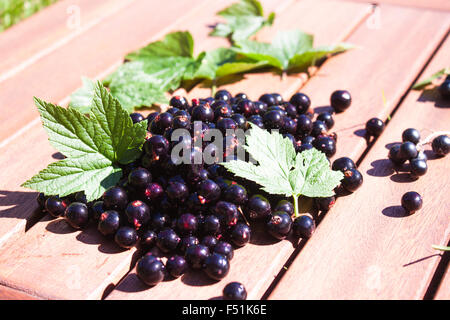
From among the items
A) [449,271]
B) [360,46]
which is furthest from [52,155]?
[360,46]

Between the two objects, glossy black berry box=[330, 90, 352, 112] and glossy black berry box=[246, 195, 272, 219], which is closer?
glossy black berry box=[246, 195, 272, 219]

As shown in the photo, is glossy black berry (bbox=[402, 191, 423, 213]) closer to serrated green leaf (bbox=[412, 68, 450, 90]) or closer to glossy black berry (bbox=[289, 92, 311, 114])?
glossy black berry (bbox=[289, 92, 311, 114])

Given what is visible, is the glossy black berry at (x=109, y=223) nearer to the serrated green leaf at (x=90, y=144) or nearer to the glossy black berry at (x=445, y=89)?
the serrated green leaf at (x=90, y=144)

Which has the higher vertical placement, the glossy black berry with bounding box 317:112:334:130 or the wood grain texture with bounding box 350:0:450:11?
the glossy black berry with bounding box 317:112:334:130

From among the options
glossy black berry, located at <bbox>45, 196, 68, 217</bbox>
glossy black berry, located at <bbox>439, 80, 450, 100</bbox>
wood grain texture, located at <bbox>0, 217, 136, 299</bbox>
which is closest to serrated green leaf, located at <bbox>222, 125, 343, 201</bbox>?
wood grain texture, located at <bbox>0, 217, 136, 299</bbox>

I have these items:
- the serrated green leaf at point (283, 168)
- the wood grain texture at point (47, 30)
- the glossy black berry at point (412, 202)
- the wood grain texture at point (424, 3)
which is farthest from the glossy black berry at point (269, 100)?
the wood grain texture at point (424, 3)

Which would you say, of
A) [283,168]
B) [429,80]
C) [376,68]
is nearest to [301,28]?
[376,68]

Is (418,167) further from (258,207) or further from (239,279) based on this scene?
(239,279)
